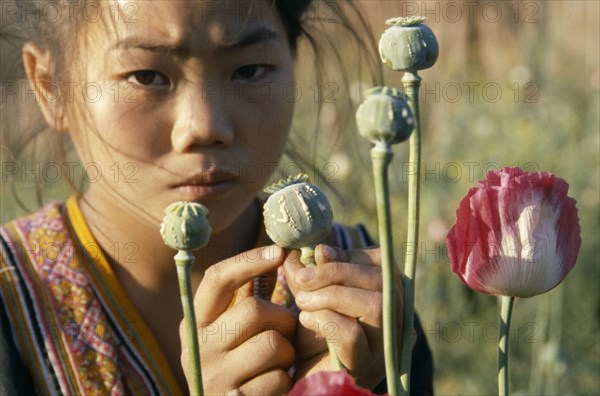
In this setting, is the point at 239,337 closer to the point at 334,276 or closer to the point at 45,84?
the point at 334,276

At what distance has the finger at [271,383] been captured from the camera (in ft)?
2.10

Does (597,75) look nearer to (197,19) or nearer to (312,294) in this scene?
(197,19)

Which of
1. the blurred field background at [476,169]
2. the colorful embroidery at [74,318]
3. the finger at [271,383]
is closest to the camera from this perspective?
the finger at [271,383]

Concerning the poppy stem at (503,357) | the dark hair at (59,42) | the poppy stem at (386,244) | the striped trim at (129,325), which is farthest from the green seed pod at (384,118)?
the striped trim at (129,325)

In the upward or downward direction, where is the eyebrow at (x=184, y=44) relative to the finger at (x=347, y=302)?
upward

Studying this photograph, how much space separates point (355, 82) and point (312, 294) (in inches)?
52.1

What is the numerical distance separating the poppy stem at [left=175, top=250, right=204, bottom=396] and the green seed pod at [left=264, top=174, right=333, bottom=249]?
0.20 feet

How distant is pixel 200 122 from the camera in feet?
2.69

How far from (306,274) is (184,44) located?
0.36m

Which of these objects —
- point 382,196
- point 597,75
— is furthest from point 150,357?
point 597,75

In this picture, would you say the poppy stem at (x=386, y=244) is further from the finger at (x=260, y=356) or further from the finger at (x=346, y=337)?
the finger at (x=260, y=356)

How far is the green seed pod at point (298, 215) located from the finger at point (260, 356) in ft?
0.58

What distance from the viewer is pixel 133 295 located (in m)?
1.11

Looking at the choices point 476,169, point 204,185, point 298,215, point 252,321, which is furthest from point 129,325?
point 476,169
